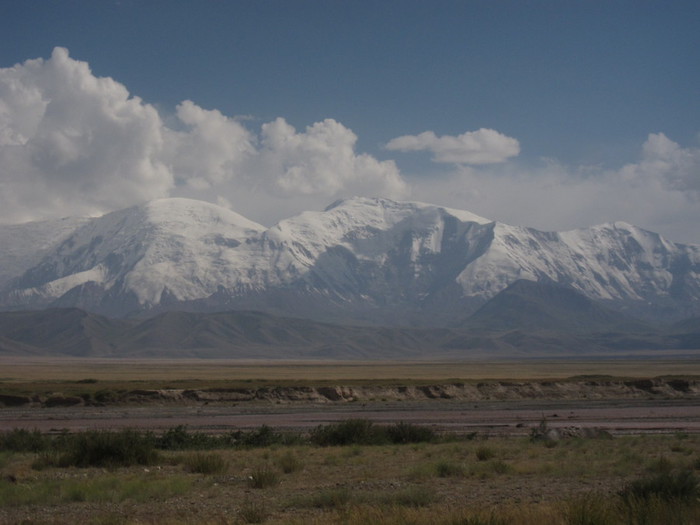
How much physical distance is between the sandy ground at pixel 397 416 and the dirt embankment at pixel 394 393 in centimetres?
345

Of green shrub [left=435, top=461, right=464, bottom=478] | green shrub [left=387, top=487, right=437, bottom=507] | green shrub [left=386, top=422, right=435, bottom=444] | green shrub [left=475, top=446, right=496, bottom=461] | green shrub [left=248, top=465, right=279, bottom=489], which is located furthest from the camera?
green shrub [left=386, top=422, right=435, bottom=444]

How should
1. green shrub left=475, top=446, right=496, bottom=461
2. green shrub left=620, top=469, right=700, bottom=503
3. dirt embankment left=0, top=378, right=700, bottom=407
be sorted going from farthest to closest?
1. dirt embankment left=0, top=378, right=700, bottom=407
2. green shrub left=475, top=446, right=496, bottom=461
3. green shrub left=620, top=469, right=700, bottom=503

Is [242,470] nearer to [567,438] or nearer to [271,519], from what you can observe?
[271,519]

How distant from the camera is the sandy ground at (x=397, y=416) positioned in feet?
133

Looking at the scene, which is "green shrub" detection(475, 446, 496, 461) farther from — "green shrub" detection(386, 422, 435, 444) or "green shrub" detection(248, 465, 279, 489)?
"green shrub" detection(248, 465, 279, 489)

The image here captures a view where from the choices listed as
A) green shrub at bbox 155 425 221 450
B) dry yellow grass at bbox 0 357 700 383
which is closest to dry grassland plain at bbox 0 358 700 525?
green shrub at bbox 155 425 221 450

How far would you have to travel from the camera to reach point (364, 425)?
3152 centimetres

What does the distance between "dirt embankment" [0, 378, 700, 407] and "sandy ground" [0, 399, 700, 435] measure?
3453 millimetres

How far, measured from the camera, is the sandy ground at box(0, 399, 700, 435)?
4050 cm

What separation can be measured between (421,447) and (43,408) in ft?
127

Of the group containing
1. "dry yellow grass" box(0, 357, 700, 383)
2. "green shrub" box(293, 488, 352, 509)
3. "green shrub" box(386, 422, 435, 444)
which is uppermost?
"green shrub" box(293, 488, 352, 509)

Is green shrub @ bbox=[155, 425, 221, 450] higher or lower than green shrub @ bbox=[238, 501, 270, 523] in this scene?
lower

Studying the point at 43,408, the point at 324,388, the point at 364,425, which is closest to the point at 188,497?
the point at 364,425

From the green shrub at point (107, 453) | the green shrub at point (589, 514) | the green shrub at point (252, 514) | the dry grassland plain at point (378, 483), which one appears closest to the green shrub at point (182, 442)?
the dry grassland plain at point (378, 483)
